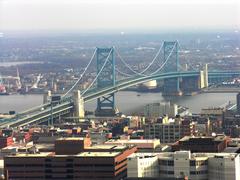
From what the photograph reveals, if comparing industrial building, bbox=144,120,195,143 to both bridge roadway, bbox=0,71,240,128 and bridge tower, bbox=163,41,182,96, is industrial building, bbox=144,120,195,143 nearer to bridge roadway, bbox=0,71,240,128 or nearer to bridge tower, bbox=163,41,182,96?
bridge roadway, bbox=0,71,240,128

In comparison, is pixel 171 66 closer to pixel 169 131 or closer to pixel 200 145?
pixel 169 131

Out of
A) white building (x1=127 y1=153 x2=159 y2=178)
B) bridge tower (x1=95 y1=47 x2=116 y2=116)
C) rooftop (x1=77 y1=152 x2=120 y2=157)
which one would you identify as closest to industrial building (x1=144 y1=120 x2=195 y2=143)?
rooftop (x1=77 y1=152 x2=120 y2=157)

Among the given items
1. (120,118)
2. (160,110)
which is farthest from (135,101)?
(120,118)

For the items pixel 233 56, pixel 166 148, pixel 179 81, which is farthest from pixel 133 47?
pixel 166 148

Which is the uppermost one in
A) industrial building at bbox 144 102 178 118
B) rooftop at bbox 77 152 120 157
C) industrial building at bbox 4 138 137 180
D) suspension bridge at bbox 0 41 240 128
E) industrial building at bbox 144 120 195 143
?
suspension bridge at bbox 0 41 240 128

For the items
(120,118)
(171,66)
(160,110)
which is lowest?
(120,118)

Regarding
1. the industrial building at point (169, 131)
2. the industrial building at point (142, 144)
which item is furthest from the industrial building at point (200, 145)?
the industrial building at point (169, 131)

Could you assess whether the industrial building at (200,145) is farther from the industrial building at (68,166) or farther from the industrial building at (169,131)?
the industrial building at (169,131)

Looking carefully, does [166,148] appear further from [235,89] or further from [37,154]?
[235,89]
